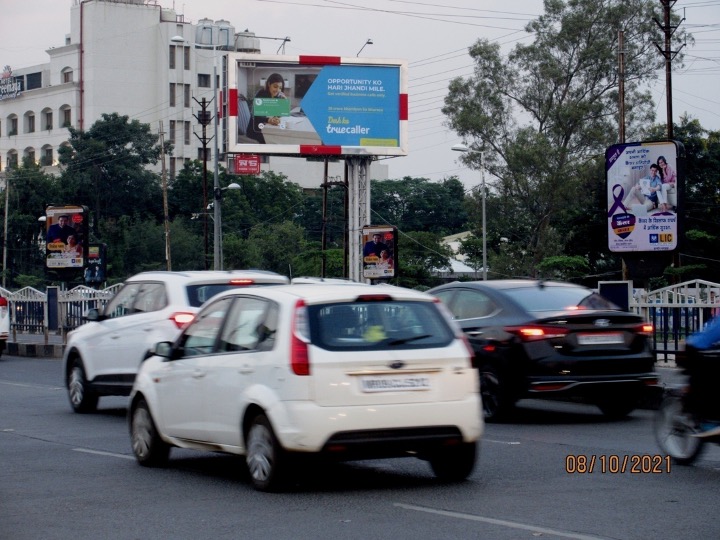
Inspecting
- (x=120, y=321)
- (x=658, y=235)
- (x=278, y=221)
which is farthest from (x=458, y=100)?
(x=120, y=321)

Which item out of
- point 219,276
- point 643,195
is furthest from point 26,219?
point 219,276

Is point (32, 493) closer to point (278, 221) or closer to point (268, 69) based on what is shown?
point (268, 69)

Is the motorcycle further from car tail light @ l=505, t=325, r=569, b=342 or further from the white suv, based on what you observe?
the white suv

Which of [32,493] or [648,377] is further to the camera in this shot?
[648,377]

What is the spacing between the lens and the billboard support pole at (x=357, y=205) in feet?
145

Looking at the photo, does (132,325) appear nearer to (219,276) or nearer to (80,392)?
(219,276)

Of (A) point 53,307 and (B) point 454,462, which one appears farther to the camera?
(A) point 53,307

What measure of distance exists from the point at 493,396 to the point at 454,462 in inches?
165

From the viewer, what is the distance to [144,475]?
10016 millimetres

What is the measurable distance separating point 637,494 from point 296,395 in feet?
8.22

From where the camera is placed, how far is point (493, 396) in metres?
13.5

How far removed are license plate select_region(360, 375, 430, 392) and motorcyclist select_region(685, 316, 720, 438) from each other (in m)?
2.23

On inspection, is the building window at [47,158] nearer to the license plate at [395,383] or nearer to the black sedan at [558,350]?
the black sedan at [558,350]

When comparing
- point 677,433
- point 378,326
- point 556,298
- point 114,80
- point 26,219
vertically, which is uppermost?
point 114,80
